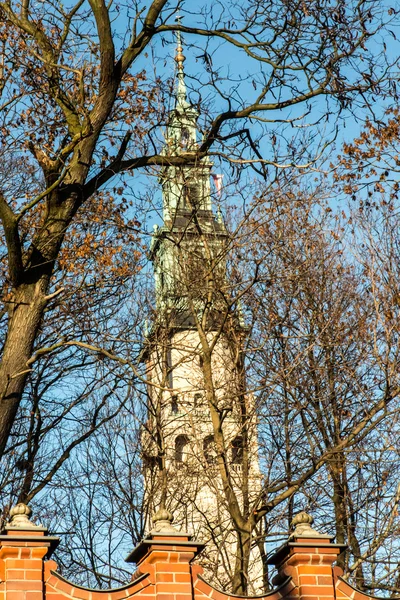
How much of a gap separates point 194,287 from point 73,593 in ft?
27.4

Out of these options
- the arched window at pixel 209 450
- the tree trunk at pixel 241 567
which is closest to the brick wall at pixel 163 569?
the tree trunk at pixel 241 567

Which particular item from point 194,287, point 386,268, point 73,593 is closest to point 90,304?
point 194,287

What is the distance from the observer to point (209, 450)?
736 inches

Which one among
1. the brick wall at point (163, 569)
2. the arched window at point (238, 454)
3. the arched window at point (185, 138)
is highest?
the arched window at point (185, 138)

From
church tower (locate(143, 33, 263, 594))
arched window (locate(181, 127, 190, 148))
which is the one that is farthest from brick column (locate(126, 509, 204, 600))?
arched window (locate(181, 127, 190, 148))

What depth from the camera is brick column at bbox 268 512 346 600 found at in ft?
34.5

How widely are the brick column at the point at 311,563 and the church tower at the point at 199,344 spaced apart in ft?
13.4

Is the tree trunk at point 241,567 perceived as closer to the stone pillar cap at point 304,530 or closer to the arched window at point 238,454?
the arched window at point 238,454

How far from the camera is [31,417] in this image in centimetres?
2034

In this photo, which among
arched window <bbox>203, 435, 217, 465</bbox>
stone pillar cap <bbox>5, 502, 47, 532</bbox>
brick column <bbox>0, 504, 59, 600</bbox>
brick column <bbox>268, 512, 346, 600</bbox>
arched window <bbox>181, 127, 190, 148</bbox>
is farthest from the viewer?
arched window <bbox>203, 435, 217, 465</bbox>

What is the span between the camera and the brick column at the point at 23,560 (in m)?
9.72

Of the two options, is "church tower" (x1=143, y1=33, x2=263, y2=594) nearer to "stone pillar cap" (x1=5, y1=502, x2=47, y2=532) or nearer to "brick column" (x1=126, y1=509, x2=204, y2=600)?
"brick column" (x1=126, y1=509, x2=204, y2=600)

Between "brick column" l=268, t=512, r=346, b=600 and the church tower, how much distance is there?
4078mm

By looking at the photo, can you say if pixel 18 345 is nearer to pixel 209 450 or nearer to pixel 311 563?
pixel 311 563
